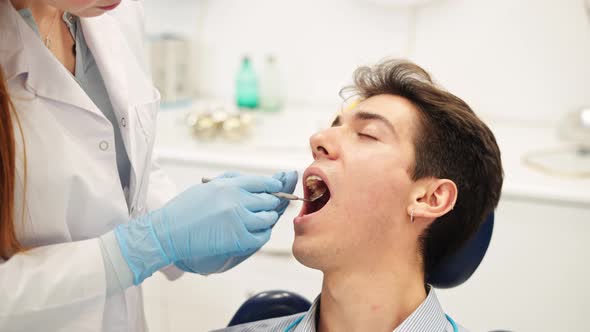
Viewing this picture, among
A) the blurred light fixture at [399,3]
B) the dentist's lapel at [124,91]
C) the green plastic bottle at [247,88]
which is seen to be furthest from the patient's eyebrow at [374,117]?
the green plastic bottle at [247,88]

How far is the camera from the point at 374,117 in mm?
1225

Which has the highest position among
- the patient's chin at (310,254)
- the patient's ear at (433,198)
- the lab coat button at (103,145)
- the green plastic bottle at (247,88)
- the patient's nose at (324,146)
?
the lab coat button at (103,145)

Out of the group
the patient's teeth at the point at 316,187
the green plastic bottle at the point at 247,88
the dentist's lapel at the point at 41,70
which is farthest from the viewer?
the green plastic bottle at the point at 247,88

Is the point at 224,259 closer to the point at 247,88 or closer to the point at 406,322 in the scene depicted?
the point at 406,322

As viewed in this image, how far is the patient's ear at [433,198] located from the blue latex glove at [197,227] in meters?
0.29

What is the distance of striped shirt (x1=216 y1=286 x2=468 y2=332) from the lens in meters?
1.14

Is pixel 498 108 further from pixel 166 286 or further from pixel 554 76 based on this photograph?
pixel 166 286

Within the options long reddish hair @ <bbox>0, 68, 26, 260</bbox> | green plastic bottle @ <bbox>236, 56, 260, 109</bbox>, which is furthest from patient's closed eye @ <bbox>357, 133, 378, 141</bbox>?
green plastic bottle @ <bbox>236, 56, 260, 109</bbox>

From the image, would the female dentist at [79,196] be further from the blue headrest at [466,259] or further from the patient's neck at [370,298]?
the blue headrest at [466,259]

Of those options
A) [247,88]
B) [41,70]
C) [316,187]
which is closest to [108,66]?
[41,70]

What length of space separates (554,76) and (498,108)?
0.23m

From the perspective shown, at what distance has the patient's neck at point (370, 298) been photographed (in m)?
1.17

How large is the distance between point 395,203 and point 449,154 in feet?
0.49

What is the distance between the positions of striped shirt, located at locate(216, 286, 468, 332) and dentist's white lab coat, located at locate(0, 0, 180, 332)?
0.92 ft
